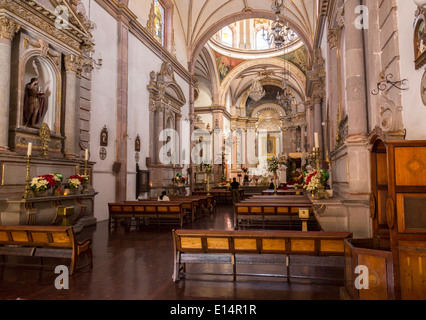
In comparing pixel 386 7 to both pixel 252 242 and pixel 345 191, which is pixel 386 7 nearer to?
pixel 345 191

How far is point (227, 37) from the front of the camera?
2658 centimetres

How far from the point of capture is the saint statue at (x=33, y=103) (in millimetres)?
7465

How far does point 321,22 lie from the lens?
1121 cm

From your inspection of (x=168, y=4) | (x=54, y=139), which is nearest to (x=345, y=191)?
(x=54, y=139)

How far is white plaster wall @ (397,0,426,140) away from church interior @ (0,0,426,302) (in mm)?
26

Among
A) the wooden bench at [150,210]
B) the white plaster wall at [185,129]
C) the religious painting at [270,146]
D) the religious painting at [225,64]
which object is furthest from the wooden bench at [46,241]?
the religious painting at [270,146]

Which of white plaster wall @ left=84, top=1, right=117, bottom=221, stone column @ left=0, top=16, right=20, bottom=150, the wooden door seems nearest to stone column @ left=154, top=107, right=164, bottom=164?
white plaster wall @ left=84, top=1, right=117, bottom=221

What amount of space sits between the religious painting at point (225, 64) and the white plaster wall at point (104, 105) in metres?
15.4

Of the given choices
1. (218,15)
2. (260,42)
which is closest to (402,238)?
(218,15)

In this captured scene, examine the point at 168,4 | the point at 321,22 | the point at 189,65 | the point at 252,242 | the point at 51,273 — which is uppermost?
the point at 168,4

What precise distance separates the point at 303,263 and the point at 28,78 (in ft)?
25.6

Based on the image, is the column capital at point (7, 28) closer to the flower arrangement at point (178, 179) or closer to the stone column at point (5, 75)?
the stone column at point (5, 75)

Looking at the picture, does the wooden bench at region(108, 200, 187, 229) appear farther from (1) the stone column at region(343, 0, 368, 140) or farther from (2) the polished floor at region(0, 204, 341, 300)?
(1) the stone column at region(343, 0, 368, 140)

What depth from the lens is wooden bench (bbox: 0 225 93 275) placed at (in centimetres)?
448
